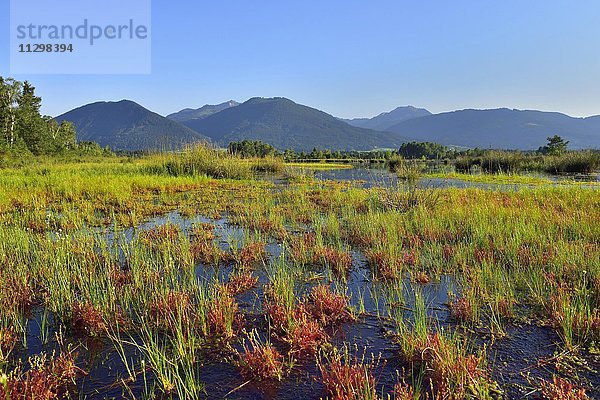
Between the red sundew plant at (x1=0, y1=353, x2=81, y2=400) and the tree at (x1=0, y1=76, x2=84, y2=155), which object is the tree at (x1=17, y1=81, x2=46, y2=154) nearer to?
the tree at (x1=0, y1=76, x2=84, y2=155)

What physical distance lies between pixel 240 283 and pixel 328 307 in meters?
1.44

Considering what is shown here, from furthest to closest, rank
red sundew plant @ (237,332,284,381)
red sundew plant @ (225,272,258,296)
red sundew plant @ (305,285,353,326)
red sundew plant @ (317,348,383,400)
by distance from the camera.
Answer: red sundew plant @ (225,272,258,296) < red sundew plant @ (305,285,353,326) < red sundew plant @ (237,332,284,381) < red sundew plant @ (317,348,383,400)

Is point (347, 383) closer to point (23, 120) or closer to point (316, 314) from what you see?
point (316, 314)

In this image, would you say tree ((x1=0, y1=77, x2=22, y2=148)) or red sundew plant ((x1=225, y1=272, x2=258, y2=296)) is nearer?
red sundew plant ((x1=225, y1=272, x2=258, y2=296))

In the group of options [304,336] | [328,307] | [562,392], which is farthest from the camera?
[328,307]

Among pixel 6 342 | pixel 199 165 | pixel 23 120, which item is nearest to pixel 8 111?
pixel 23 120

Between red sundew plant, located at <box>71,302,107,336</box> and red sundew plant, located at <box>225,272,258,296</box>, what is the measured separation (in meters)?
1.57

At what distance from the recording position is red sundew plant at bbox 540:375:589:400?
2.65 m

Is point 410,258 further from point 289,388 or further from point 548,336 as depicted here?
point 289,388

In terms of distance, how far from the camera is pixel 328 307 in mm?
4320

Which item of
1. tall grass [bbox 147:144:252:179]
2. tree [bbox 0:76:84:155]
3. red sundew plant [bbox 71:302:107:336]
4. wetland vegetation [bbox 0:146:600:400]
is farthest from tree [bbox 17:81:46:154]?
red sundew plant [bbox 71:302:107:336]

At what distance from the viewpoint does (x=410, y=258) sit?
6152 mm

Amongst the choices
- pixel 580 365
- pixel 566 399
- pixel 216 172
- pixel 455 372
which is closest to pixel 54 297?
pixel 455 372

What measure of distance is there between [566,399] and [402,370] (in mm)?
1193
